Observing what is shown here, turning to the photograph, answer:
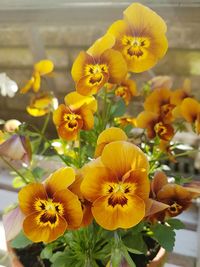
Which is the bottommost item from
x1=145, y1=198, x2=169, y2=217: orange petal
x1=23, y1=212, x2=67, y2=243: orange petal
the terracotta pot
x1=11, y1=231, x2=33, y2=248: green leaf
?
the terracotta pot

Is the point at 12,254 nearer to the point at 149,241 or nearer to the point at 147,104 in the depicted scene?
the point at 149,241

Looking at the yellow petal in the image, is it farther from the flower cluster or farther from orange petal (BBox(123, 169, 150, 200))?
orange petal (BBox(123, 169, 150, 200))

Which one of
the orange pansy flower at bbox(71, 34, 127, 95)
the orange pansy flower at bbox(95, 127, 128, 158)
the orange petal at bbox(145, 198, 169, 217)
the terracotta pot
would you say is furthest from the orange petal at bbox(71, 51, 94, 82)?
the terracotta pot

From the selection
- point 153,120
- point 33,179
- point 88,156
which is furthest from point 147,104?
point 33,179

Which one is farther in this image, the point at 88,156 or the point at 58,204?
the point at 88,156

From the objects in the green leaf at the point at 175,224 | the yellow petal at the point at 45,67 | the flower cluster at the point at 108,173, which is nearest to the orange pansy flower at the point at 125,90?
the flower cluster at the point at 108,173

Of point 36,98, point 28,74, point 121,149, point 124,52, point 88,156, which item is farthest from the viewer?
point 28,74

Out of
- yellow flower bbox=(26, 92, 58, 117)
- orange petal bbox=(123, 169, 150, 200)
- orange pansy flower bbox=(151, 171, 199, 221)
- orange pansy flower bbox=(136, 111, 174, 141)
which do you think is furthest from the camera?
yellow flower bbox=(26, 92, 58, 117)

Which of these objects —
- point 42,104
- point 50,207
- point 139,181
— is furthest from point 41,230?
point 42,104
